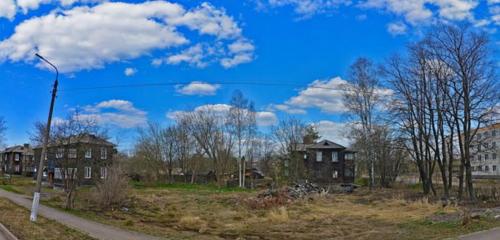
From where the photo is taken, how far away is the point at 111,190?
33.6 m

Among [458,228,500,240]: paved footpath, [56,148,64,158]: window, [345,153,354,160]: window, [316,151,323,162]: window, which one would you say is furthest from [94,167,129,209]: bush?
[345,153,354,160]: window

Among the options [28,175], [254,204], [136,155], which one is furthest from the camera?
[28,175]

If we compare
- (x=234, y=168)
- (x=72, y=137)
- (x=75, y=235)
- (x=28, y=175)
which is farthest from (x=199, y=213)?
(x=28, y=175)

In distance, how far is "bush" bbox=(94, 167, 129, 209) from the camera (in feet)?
110

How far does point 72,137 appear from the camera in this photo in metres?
31.0

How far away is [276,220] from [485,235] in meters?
12.3

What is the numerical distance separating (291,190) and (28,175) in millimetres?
68516

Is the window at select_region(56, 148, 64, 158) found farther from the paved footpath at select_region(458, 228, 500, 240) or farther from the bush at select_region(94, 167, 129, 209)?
the paved footpath at select_region(458, 228, 500, 240)

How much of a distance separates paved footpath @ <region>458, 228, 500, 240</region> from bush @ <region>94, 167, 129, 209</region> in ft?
78.5

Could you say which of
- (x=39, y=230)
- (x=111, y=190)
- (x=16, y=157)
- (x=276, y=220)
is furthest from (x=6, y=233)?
(x=16, y=157)

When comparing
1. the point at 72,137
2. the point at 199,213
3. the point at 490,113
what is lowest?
the point at 199,213

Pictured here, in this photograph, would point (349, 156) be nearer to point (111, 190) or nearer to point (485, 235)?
point (111, 190)

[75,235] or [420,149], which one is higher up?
[420,149]

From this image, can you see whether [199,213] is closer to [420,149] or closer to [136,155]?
[420,149]
